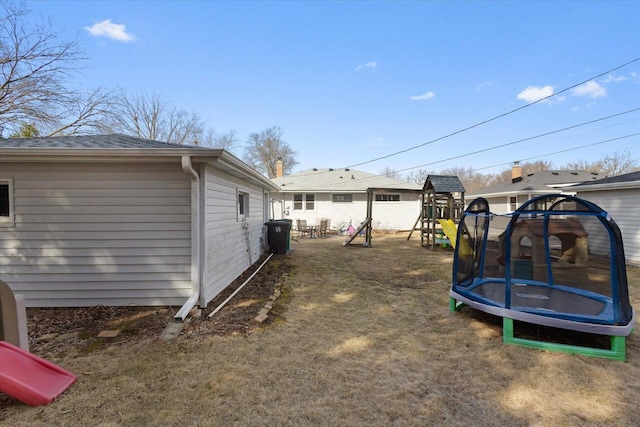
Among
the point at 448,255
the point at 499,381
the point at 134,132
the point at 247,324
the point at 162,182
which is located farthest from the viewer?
the point at 134,132

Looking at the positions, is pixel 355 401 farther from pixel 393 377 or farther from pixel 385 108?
pixel 385 108

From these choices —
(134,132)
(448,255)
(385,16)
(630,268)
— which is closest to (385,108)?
(385,16)

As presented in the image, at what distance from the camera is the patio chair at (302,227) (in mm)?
16434

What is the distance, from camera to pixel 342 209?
18672 millimetres

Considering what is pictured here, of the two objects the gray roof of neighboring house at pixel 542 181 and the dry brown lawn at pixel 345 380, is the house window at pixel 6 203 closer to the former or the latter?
the dry brown lawn at pixel 345 380

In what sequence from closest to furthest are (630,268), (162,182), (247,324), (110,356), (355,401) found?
(355,401), (110,356), (247,324), (162,182), (630,268)

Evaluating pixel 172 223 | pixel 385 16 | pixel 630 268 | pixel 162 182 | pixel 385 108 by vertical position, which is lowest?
pixel 630 268

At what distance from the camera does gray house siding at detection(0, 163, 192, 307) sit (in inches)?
176

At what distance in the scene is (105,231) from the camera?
4.57 meters

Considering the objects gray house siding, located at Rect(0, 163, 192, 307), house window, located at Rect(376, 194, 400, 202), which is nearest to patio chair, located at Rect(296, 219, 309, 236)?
house window, located at Rect(376, 194, 400, 202)

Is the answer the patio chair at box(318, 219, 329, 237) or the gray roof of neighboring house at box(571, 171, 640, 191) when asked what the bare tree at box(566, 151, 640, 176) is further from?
the patio chair at box(318, 219, 329, 237)

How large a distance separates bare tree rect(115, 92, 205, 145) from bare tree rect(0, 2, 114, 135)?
379 inches

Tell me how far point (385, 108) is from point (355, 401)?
16952 mm

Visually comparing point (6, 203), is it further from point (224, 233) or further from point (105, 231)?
point (224, 233)
